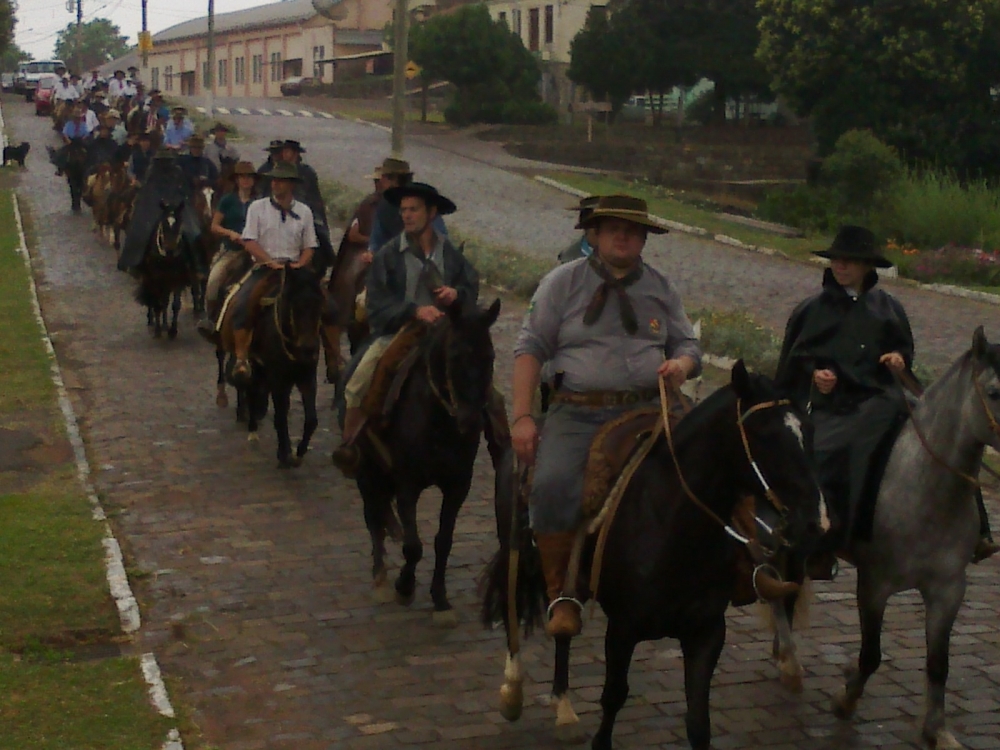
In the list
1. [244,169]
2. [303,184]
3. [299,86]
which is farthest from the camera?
[299,86]

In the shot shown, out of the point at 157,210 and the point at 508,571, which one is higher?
the point at 157,210

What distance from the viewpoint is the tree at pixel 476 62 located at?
166ft

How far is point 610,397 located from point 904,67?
32881 mm

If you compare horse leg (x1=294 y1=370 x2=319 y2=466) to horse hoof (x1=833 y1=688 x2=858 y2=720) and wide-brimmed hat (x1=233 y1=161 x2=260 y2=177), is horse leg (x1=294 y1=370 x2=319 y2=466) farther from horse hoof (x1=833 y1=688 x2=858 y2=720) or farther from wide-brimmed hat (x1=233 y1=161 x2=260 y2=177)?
horse hoof (x1=833 y1=688 x2=858 y2=720)

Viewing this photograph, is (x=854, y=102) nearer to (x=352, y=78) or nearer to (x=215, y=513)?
(x=215, y=513)

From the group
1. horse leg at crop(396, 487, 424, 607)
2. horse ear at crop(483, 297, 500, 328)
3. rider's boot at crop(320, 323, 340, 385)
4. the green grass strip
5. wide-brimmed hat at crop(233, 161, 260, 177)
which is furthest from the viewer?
wide-brimmed hat at crop(233, 161, 260, 177)

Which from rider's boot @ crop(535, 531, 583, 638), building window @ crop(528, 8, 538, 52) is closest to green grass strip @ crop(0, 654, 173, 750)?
rider's boot @ crop(535, 531, 583, 638)

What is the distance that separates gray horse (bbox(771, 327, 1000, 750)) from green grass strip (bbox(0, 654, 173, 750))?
3.40m

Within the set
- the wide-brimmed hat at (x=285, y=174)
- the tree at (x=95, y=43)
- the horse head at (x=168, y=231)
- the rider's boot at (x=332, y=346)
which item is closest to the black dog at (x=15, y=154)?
the horse head at (x=168, y=231)

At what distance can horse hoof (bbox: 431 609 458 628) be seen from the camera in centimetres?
839

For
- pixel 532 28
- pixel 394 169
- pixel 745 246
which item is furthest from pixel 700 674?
pixel 532 28

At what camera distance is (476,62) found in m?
50.8

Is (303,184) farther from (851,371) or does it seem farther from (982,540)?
(982,540)

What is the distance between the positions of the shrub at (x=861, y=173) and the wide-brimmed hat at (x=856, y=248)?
24.6 meters
